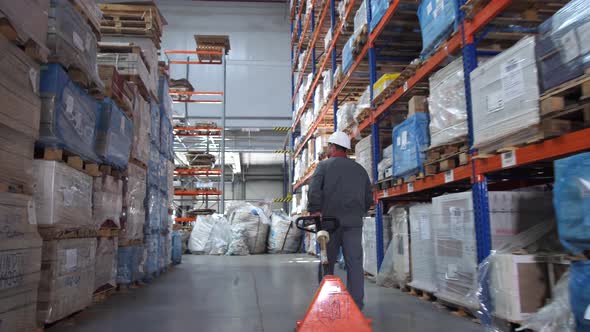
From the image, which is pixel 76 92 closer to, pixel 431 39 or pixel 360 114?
pixel 431 39

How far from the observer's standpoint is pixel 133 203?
565cm

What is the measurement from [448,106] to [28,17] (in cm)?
347

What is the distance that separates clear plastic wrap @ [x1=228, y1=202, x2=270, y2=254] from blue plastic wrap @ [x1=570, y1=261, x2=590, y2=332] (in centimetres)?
1037

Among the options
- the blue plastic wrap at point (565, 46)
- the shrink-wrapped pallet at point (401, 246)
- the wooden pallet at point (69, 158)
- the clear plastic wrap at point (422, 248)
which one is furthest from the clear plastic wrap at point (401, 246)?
the wooden pallet at point (69, 158)

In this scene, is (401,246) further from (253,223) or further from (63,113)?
(253,223)

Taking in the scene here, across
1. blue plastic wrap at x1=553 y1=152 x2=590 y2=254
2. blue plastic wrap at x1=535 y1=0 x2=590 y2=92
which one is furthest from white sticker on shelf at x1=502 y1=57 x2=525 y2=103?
blue plastic wrap at x1=553 y1=152 x2=590 y2=254

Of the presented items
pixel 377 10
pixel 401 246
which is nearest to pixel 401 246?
pixel 401 246

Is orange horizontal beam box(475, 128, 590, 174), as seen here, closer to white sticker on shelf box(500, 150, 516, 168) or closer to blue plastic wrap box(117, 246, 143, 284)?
white sticker on shelf box(500, 150, 516, 168)

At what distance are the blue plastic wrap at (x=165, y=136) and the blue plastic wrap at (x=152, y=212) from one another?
93 cm

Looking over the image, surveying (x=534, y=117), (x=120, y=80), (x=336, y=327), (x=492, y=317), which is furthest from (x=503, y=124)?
(x=120, y=80)

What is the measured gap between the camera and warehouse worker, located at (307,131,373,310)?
3.63 m

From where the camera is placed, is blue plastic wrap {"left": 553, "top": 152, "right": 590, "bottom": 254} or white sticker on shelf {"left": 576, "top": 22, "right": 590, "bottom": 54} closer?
blue plastic wrap {"left": 553, "top": 152, "right": 590, "bottom": 254}

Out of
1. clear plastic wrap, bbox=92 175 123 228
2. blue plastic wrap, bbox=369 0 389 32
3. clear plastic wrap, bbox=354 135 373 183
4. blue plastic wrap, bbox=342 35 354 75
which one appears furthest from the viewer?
blue plastic wrap, bbox=342 35 354 75

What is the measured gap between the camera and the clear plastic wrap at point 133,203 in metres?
5.36
